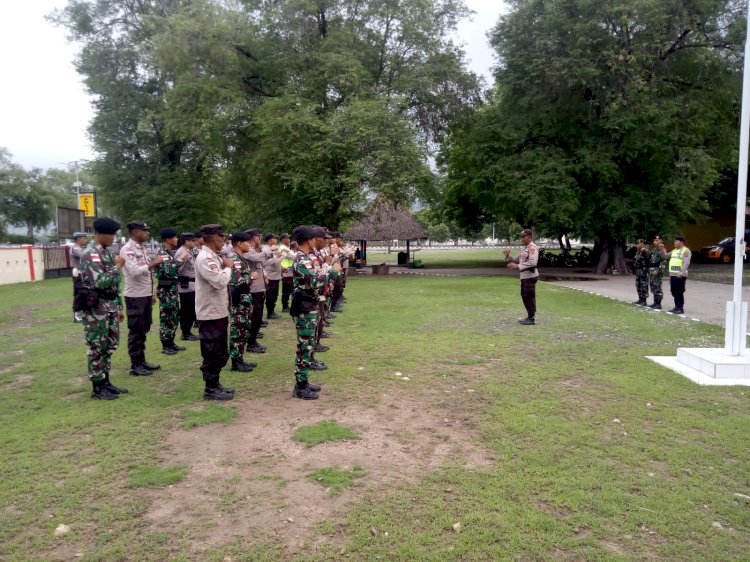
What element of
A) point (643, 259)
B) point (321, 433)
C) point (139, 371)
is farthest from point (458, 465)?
point (643, 259)

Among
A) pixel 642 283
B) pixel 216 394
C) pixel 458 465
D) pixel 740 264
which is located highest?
pixel 740 264

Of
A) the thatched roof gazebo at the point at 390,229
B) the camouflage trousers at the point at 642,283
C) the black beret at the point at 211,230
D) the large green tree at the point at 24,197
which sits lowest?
the camouflage trousers at the point at 642,283

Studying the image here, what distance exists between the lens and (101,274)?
6.11 meters

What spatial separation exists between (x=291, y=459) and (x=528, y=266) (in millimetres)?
7373

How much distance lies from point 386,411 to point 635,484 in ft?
8.37

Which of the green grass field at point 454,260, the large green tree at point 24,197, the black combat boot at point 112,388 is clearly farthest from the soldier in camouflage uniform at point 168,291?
the large green tree at point 24,197

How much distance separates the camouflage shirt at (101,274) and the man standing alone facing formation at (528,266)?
685cm

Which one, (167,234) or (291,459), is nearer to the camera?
(291,459)

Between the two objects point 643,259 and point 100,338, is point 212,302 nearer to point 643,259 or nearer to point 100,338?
point 100,338

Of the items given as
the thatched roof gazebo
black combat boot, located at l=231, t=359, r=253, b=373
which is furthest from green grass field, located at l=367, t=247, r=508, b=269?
black combat boot, located at l=231, t=359, r=253, b=373

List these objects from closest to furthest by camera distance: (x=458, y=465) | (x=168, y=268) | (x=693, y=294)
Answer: (x=458, y=465)
(x=168, y=268)
(x=693, y=294)

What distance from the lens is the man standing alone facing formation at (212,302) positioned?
601 centimetres

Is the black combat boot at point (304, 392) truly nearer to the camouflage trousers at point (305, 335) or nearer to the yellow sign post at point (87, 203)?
the camouflage trousers at point (305, 335)

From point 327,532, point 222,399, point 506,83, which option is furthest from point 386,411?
point 506,83
